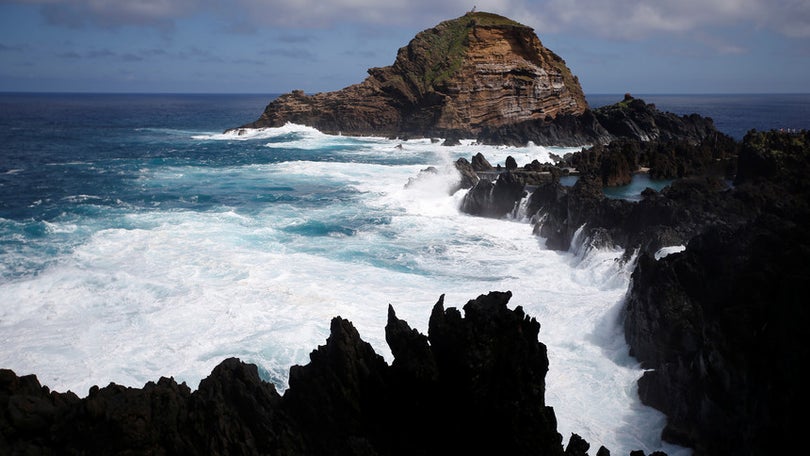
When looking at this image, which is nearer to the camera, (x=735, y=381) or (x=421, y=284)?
(x=735, y=381)

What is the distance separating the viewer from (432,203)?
39156 mm

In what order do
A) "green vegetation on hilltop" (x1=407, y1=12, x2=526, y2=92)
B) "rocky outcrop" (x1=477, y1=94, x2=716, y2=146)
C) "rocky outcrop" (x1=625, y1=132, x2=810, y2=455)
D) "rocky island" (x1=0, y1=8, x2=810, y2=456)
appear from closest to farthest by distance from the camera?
"rocky island" (x1=0, y1=8, x2=810, y2=456), "rocky outcrop" (x1=625, y1=132, x2=810, y2=455), "rocky outcrop" (x1=477, y1=94, x2=716, y2=146), "green vegetation on hilltop" (x1=407, y1=12, x2=526, y2=92)

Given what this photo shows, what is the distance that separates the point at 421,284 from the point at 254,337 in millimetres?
7604

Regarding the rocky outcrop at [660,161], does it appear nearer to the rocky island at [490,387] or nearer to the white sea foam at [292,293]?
the white sea foam at [292,293]

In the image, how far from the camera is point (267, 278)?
24.1 m

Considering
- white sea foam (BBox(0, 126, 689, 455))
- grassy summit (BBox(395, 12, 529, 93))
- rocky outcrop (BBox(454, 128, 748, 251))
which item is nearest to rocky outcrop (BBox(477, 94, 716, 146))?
grassy summit (BBox(395, 12, 529, 93))

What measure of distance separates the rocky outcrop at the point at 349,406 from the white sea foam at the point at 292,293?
467 centimetres

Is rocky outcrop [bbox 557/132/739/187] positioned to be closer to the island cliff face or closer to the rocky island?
the rocky island

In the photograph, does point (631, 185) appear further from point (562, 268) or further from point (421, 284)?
point (421, 284)

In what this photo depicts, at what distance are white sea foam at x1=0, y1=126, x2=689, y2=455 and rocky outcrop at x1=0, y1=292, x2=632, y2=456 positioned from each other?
467 cm

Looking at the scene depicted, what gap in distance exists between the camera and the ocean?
669 inches

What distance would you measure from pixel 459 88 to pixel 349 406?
7124 centimetres

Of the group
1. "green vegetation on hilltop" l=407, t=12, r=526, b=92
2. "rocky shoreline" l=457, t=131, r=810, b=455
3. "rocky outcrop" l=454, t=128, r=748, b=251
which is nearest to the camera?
"rocky shoreline" l=457, t=131, r=810, b=455

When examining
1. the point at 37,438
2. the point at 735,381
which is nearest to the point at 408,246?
the point at 735,381
